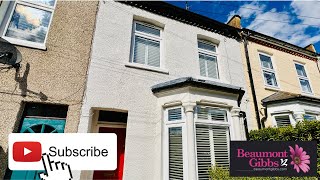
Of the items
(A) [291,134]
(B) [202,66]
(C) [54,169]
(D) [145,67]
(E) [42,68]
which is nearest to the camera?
(C) [54,169]

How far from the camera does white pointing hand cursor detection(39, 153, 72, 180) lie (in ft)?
8.02

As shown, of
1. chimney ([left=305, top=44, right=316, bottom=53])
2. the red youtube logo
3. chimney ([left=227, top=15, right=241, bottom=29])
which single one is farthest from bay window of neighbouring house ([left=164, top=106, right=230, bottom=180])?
chimney ([left=305, top=44, right=316, bottom=53])

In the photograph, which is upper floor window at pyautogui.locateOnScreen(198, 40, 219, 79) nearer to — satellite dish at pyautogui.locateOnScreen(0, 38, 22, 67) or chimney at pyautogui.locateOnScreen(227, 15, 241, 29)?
chimney at pyautogui.locateOnScreen(227, 15, 241, 29)

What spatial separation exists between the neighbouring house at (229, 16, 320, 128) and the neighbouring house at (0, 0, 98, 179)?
7.24 meters

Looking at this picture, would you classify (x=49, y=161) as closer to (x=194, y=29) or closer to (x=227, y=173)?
(x=227, y=173)

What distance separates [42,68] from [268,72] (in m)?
10.3

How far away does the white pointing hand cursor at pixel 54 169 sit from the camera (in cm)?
244

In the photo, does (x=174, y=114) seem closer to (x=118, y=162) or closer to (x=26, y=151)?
(x=118, y=162)

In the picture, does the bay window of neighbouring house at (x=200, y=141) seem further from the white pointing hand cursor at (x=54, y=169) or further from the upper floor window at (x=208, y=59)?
the white pointing hand cursor at (x=54, y=169)

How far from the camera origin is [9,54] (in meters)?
4.83

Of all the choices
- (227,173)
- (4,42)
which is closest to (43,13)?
(4,42)

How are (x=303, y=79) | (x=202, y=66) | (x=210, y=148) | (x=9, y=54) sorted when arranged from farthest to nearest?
(x=303, y=79), (x=202, y=66), (x=210, y=148), (x=9, y=54)

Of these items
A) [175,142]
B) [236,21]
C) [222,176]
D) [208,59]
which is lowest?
[222,176]

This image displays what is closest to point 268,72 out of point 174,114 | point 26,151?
point 174,114
